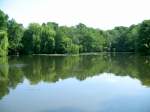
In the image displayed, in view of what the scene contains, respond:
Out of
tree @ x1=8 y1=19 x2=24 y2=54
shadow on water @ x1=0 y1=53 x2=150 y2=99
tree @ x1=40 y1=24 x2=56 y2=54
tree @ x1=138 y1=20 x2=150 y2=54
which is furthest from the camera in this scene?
tree @ x1=40 y1=24 x2=56 y2=54

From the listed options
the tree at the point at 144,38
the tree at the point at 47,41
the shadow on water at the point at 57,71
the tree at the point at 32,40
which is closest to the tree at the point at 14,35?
the tree at the point at 32,40

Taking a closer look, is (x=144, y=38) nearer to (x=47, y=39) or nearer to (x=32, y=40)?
(x=47, y=39)

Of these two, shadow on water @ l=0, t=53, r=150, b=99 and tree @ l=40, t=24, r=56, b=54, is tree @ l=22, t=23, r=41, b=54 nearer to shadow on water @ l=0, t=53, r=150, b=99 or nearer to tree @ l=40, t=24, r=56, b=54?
tree @ l=40, t=24, r=56, b=54

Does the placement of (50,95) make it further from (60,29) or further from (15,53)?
(60,29)

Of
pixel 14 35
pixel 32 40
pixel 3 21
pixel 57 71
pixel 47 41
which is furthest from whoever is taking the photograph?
pixel 47 41

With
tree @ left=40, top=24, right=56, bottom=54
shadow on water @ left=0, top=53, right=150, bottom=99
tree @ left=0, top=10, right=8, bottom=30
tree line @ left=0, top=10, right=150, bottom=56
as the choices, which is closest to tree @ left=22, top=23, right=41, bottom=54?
tree line @ left=0, top=10, right=150, bottom=56

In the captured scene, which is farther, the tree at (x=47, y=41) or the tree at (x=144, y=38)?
the tree at (x=47, y=41)

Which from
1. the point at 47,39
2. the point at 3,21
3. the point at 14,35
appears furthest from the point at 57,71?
the point at 47,39

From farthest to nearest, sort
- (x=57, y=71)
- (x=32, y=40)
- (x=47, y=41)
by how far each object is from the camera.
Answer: (x=47, y=41) < (x=32, y=40) < (x=57, y=71)

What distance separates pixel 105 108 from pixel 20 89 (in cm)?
657

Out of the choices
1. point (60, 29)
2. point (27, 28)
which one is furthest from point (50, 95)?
point (60, 29)

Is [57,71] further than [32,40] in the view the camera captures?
No

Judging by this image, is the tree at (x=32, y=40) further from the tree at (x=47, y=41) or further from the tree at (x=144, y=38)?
the tree at (x=144, y=38)

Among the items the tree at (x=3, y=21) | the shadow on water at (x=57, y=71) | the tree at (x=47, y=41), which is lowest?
the shadow on water at (x=57, y=71)
